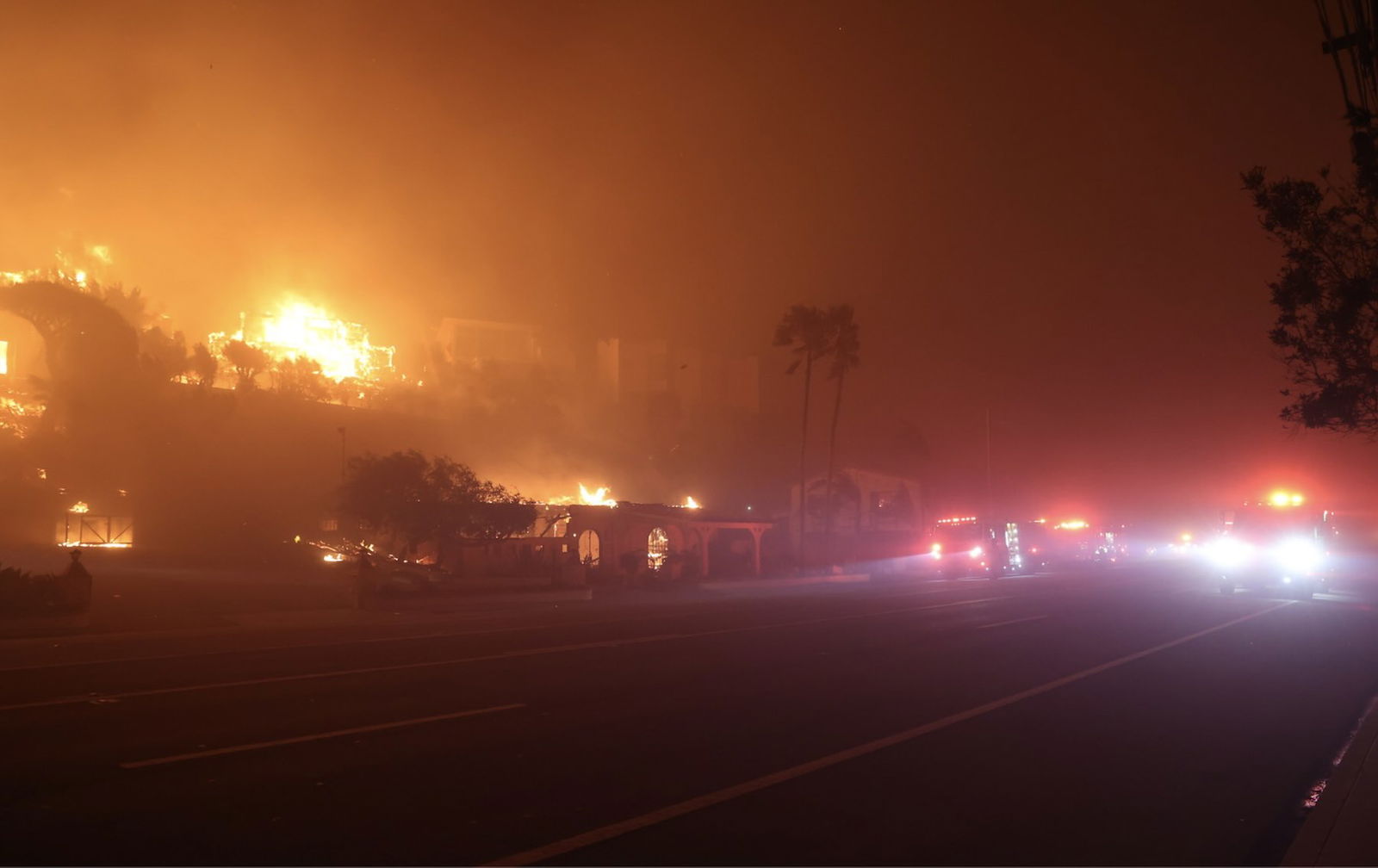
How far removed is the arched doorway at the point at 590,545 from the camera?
47594 millimetres

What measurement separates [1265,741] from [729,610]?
1771cm

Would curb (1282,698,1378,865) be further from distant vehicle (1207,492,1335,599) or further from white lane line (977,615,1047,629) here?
distant vehicle (1207,492,1335,599)

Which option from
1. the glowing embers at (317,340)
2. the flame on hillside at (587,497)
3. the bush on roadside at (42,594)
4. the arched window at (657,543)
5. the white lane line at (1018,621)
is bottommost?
the white lane line at (1018,621)

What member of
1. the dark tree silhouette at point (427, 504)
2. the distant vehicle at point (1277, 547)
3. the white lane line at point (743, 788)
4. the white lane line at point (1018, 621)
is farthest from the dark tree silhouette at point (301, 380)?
the white lane line at point (743, 788)

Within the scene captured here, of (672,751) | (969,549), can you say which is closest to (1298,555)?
(969,549)

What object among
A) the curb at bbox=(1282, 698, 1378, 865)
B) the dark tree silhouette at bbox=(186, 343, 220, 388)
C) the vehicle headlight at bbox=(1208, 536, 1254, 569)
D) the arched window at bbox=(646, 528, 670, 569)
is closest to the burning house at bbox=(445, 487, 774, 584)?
the arched window at bbox=(646, 528, 670, 569)

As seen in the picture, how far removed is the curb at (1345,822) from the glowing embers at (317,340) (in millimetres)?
85022

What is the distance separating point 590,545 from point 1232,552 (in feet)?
89.4

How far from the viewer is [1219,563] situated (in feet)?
113

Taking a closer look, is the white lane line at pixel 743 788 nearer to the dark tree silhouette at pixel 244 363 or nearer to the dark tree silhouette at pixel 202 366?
the dark tree silhouette at pixel 202 366

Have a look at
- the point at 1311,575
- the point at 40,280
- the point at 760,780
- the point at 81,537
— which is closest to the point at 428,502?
the point at 81,537

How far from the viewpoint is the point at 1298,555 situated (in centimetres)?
3266

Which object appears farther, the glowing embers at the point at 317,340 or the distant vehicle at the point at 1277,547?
the glowing embers at the point at 317,340

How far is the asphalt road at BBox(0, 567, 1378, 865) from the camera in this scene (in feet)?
22.2
